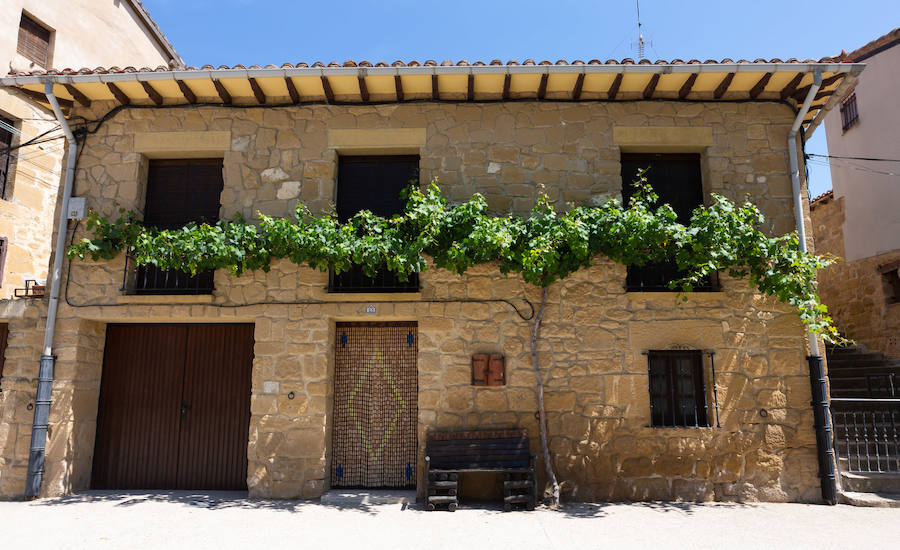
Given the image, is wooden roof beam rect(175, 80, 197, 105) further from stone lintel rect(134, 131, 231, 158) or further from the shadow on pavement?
the shadow on pavement

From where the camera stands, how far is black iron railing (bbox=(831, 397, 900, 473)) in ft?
19.3

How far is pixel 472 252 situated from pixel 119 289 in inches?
163

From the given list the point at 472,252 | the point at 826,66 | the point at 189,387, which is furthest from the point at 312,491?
the point at 826,66

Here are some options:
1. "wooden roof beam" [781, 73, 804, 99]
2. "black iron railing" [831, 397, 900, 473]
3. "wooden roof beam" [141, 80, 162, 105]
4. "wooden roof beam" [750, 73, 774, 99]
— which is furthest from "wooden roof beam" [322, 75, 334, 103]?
"black iron railing" [831, 397, 900, 473]

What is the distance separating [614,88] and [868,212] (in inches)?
269

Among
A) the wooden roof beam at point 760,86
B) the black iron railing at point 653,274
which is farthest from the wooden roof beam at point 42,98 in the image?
the wooden roof beam at point 760,86

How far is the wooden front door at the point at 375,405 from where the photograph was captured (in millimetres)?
6230

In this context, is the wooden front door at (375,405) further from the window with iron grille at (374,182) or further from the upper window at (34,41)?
the upper window at (34,41)

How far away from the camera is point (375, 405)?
6363 millimetres

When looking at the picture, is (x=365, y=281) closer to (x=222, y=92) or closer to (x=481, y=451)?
(x=481, y=451)

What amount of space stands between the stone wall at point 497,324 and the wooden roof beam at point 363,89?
156 mm

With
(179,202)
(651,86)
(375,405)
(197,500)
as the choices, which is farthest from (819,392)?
(179,202)

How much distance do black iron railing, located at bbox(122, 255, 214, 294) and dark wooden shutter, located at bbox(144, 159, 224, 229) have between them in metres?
0.59

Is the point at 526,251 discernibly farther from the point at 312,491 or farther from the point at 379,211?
the point at 312,491
